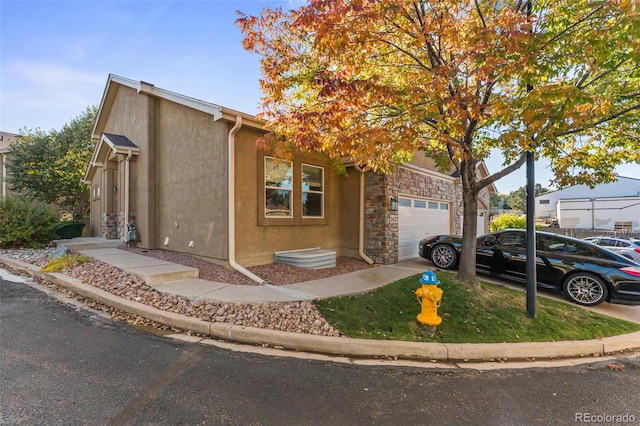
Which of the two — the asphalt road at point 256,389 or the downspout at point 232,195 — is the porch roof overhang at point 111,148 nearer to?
the downspout at point 232,195

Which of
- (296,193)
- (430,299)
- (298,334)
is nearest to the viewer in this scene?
(298,334)

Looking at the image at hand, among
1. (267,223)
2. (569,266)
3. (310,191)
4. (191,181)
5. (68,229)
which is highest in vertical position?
(191,181)

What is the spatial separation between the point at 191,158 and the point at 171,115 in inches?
82.0

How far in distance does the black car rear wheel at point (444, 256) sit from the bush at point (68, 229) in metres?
14.3

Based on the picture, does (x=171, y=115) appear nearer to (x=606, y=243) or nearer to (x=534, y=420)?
(x=534, y=420)

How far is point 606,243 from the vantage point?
13.9 meters

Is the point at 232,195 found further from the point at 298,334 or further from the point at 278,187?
the point at 298,334

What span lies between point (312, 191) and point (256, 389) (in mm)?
6701

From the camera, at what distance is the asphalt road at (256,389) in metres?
2.47

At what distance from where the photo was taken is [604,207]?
31.1 m

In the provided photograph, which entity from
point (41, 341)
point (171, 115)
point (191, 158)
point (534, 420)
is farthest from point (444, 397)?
point (171, 115)

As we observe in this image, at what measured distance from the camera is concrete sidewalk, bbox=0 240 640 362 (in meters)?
3.78

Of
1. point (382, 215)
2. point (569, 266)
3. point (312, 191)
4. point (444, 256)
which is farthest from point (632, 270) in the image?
point (312, 191)

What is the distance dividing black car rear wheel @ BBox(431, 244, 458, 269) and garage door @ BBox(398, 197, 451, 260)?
47.8 inches
